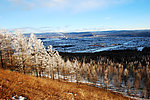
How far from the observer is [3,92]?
7.93 metres

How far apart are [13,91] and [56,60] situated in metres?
29.9

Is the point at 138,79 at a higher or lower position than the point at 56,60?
lower

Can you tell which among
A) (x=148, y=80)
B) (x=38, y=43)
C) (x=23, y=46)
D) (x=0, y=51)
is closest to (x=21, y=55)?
(x=23, y=46)

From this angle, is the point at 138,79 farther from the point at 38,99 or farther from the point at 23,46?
the point at 38,99

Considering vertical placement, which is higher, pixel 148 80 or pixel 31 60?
pixel 31 60

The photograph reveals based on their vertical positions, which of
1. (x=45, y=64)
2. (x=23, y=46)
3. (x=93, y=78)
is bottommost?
(x=93, y=78)

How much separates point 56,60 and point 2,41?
16.4 m

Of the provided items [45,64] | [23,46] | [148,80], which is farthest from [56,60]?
[148,80]

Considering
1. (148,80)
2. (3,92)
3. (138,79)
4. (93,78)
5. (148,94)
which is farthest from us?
(93,78)

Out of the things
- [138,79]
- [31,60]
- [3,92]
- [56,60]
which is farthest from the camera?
[138,79]

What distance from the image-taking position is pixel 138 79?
55906 millimetres

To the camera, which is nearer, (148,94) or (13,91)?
(13,91)

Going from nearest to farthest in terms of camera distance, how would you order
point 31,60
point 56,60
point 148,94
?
point 31,60, point 56,60, point 148,94

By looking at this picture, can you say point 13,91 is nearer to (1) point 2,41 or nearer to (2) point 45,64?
(2) point 45,64
